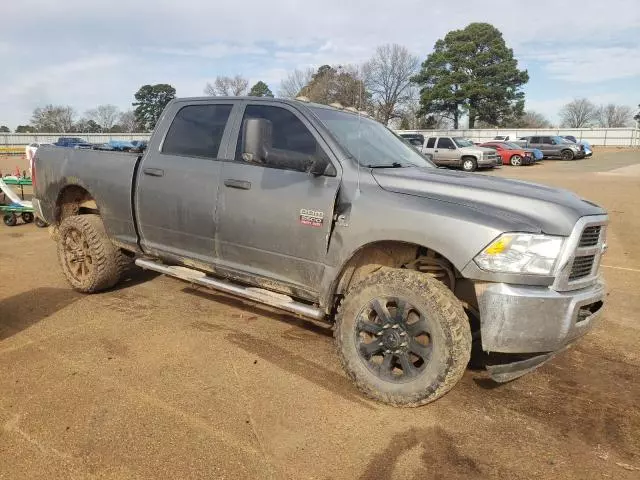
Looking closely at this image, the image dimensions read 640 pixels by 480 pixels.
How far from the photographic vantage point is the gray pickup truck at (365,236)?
2875 millimetres

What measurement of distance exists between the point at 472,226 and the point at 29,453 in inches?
106

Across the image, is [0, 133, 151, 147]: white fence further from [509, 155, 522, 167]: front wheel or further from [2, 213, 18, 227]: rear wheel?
[2, 213, 18, 227]: rear wheel

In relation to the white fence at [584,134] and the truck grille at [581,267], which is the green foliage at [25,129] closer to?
the white fence at [584,134]

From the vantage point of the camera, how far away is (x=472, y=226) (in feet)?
9.43

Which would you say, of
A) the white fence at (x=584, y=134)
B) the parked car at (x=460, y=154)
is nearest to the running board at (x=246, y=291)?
the parked car at (x=460, y=154)

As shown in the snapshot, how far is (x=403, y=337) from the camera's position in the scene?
10.3ft

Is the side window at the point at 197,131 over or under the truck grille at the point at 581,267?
over

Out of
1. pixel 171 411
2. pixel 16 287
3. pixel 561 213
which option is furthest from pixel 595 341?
pixel 16 287

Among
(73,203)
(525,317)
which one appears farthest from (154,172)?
(525,317)

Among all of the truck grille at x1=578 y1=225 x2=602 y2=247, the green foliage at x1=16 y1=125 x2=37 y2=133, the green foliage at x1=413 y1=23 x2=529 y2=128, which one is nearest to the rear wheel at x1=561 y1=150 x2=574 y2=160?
the green foliage at x1=413 y1=23 x2=529 y2=128

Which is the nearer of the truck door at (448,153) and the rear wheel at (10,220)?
the rear wheel at (10,220)

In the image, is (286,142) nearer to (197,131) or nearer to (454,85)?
(197,131)

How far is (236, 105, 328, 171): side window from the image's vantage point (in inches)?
142

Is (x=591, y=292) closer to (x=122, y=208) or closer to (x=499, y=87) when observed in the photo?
(x=122, y=208)
